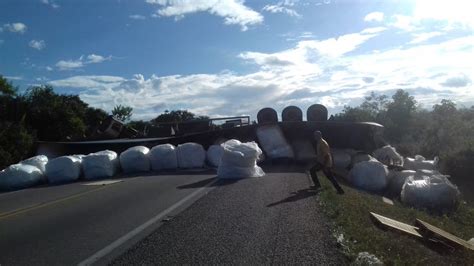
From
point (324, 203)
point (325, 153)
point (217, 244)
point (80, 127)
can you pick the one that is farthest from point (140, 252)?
point (80, 127)

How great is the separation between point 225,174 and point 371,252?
916 centimetres

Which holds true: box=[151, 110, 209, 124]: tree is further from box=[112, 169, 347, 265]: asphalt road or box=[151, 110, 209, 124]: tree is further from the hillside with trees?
box=[112, 169, 347, 265]: asphalt road

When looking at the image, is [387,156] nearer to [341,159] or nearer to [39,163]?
[341,159]

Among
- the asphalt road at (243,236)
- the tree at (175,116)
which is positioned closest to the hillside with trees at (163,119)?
the tree at (175,116)

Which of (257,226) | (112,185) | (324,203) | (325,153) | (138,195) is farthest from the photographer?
(112,185)

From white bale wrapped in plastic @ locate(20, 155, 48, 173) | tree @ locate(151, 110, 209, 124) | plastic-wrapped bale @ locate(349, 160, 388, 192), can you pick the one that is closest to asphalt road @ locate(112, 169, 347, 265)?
plastic-wrapped bale @ locate(349, 160, 388, 192)

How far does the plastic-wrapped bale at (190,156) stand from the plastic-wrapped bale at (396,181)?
7.65 meters

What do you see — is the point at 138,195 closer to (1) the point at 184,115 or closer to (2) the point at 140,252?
(2) the point at 140,252

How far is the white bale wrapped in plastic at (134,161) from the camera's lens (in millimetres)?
19484

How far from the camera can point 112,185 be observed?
14453 mm

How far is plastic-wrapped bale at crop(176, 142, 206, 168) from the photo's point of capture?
20156 mm

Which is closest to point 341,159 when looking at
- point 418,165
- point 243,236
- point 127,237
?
point 418,165

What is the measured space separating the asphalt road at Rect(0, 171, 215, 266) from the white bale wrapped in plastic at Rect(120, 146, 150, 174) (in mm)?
4844

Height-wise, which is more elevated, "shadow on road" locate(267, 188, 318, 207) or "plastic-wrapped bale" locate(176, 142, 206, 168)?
"plastic-wrapped bale" locate(176, 142, 206, 168)
